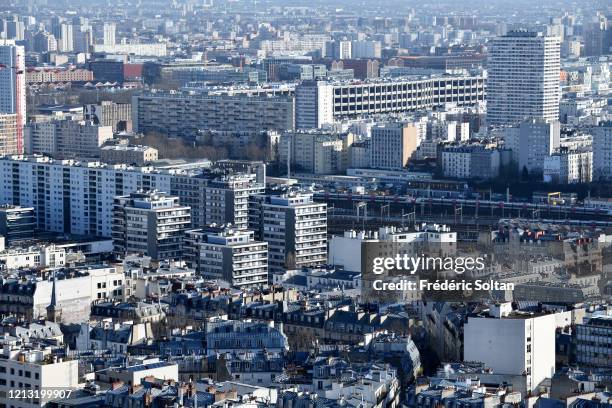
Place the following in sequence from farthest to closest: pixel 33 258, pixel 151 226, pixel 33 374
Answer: pixel 151 226, pixel 33 258, pixel 33 374

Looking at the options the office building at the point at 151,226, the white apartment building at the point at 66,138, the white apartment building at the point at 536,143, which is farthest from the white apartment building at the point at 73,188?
the white apartment building at the point at 536,143

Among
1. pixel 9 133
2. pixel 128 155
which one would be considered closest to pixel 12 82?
pixel 9 133

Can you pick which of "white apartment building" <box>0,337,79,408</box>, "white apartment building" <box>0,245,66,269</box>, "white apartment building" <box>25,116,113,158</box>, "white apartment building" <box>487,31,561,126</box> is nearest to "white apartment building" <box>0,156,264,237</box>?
"white apartment building" <box>0,245,66,269</box>

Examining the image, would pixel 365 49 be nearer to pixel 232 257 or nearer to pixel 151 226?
pixel 151 226

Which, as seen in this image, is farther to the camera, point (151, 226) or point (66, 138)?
point (66, 138)

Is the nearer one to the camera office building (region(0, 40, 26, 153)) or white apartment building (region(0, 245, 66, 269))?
white apartment building (region(0, 245, 66, 269))

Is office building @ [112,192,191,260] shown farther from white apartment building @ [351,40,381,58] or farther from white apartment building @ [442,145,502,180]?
white apartment building @ [351,40,381,58]
